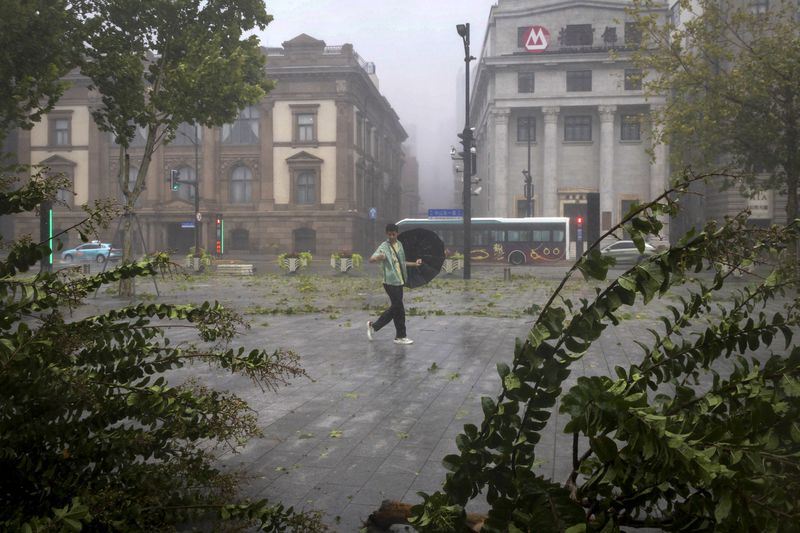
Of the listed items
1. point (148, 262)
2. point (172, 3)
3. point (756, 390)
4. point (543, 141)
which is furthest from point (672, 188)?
point (543, 141)

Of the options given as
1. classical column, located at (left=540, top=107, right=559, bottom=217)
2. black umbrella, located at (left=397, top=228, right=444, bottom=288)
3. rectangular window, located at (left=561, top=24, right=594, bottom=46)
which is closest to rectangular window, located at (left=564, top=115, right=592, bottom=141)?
classical column, located at (left=540, top=107, right=559, bottom=217)

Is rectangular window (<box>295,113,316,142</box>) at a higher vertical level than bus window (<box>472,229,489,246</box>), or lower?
higher

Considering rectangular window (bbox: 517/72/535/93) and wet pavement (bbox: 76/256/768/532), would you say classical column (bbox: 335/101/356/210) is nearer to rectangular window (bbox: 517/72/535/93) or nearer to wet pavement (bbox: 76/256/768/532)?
rectangular window (bbox: 517/72/535/93)

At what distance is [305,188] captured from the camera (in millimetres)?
49906

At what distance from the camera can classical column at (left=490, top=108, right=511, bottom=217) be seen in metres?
54.1

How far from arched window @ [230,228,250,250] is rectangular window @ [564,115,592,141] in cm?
2606

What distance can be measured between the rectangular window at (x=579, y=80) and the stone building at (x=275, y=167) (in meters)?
15.9

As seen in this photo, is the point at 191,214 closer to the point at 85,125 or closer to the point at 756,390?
the point at 85,125

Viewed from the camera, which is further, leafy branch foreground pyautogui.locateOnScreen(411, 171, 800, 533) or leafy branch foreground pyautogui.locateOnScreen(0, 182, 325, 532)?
leafy branch foreground pyautogui.locateOnScreen(0, 182, 325, 532)

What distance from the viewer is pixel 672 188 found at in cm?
206

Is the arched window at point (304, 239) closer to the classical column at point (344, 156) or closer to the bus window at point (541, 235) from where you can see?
the classical column at point (344, 156)

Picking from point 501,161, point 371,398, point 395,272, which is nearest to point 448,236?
point 501,161

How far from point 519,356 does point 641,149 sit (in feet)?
179

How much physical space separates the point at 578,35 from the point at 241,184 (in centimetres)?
2833
